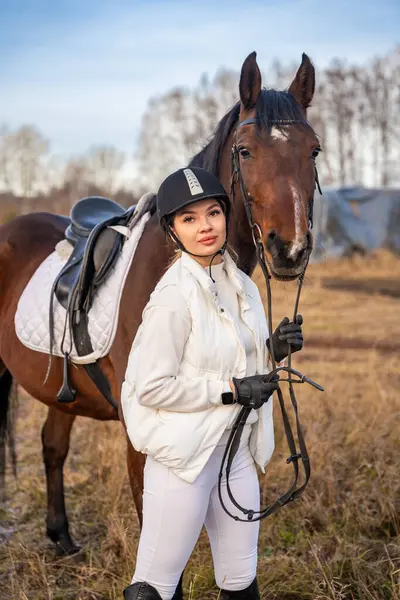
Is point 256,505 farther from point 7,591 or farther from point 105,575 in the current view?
point 7,591

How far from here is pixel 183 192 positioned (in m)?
1.98

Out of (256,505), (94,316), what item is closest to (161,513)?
(256,505)

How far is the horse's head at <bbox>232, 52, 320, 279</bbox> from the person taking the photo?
2055 mm

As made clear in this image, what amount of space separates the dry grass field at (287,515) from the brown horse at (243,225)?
1.14 feet

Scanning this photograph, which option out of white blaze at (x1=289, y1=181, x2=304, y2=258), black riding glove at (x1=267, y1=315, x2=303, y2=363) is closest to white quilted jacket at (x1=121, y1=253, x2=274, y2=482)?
black riding glove at (x1=267, y1=315, x2=303, y2=363)

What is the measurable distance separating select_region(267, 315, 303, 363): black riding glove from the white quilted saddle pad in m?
0.85

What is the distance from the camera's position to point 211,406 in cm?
191

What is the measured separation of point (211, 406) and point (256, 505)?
37 centimetres

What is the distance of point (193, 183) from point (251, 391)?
2.19ft

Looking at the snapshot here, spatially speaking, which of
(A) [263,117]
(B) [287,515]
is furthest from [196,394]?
(B) [287,515]

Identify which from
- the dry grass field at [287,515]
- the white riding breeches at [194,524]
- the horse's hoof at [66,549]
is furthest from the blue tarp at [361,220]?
the white riding breeches at [194,524]

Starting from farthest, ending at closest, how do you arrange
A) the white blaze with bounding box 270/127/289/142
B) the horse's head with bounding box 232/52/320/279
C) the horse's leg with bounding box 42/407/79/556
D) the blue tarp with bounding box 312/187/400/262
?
the blue tarp with bounding box 312/187/400/262 < the horse's leg with bounding box 42/407/79/556 < the white blaze with bounding box 270/127/289/142 < the horse's head with bounding box 232/52/320/279

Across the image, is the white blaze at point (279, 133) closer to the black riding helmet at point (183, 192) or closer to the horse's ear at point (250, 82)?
the horse's ear at point (250, 82)

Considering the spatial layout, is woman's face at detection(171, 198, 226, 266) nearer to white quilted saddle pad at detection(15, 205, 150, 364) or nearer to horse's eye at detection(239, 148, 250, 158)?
horse's eye at detection(239, 148, 250, 158)
